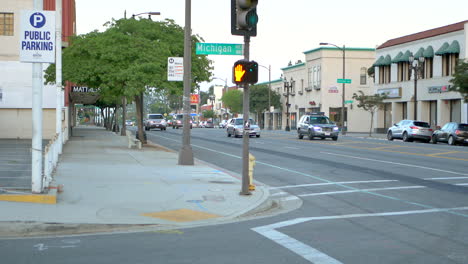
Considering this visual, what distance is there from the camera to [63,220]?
9781mm

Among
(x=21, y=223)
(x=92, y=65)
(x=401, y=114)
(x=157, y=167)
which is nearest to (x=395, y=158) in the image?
(x=157, y=167)

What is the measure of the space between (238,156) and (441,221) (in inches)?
672

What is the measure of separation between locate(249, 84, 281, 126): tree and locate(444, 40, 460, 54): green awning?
136ft

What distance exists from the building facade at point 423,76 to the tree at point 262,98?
86.0ft

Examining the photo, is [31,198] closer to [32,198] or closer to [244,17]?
[32,198]

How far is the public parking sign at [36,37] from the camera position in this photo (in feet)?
39.4

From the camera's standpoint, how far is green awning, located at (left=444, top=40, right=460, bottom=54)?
50562 millimetres

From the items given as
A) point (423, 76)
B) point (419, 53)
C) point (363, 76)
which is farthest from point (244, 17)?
point (363, 76)

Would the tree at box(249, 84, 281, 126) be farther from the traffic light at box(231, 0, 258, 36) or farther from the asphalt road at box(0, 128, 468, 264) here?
the traffic light at box(231, 0, 258, 36)

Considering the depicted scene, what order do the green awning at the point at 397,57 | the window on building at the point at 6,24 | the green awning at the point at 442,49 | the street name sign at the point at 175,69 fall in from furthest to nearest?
the green awning at the point at 397,57
the green awning at the point at 442,49
the window on building at the point at 6,24
the street name sign at the point at 175,69

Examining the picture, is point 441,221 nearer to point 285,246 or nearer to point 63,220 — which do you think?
point 285,246

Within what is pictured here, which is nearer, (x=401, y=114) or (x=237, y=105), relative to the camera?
(x=401, y=114)

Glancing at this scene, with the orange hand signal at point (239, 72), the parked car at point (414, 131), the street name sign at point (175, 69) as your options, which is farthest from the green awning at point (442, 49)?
the orange hand signal at point (239, 72)

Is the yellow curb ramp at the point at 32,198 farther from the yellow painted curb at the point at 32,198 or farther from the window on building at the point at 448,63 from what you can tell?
the window on building at the point at 448,63
